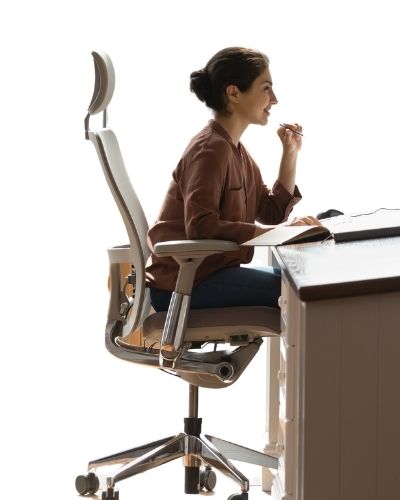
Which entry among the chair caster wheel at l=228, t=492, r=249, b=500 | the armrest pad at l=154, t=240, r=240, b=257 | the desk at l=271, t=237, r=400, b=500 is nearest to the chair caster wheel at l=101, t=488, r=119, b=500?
the chair caster wheel at l=228, t=492, r=249, b=500

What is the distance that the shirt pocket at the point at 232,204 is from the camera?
3150 mm

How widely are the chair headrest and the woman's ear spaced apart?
292 millimetres

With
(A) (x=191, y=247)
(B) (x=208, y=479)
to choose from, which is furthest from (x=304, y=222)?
(B) (x=208, y=479)

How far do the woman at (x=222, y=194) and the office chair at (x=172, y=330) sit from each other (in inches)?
1.6

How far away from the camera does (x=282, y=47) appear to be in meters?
4.74

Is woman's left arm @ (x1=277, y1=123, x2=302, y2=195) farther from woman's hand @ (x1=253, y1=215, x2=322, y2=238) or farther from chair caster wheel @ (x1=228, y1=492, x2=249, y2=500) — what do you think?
chair caster wheel @ (x1=228, y1=492, x2=249, y2=500)

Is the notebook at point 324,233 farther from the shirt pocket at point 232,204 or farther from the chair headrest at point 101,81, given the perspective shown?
the chair headrest at point 101,81

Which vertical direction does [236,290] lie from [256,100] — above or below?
below

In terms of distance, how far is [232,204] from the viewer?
3160 mm

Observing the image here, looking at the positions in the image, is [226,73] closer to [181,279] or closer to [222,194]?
[222,194]

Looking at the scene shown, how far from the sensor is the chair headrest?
315 cm

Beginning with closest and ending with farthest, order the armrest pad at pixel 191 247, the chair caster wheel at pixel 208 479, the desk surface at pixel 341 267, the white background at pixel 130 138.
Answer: the desk surface at pixel 341 267 < the armrest pad at pixel 191 247 < the chair caster wheel at pixel 208 479 < the white background at pixel 130 138

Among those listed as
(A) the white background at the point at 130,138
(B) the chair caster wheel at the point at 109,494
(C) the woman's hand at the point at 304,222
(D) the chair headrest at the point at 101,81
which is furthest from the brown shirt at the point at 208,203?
(A) the white background at the point at 130,138

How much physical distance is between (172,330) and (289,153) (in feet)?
2.16
